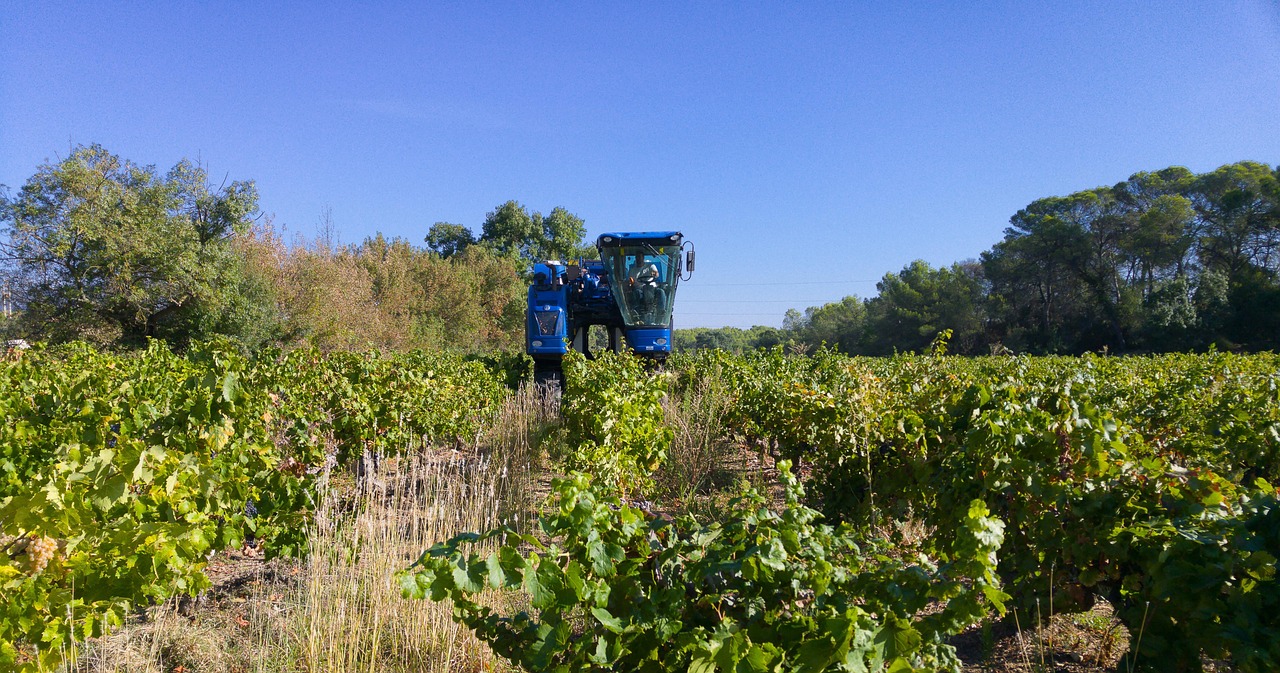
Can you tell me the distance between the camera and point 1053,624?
314 centimetres

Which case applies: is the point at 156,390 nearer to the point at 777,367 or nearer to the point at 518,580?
the point at 518,580

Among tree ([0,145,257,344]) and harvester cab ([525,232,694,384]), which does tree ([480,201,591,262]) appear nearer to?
tree ([0,145,257,344])

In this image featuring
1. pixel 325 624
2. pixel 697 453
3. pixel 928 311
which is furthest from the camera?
pixel 928 311

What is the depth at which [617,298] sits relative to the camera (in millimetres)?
11453

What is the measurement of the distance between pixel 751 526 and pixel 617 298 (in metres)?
9.59

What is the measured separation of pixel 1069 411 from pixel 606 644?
2204mm

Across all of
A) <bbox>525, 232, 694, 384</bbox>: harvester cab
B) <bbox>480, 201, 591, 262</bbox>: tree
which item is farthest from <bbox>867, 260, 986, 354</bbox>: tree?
<bbox>525, 232, 694, 384</bbox>: harvester cab

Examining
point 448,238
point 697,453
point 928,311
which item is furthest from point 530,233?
point 697,453

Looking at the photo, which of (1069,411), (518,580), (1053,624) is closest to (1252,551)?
(1069,411)

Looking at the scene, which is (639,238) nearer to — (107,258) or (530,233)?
(107,258)

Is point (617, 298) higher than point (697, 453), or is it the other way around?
point (617, 298)

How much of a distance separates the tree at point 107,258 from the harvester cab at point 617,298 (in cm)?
1193

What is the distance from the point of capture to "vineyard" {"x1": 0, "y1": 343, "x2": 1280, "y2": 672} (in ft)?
5.36

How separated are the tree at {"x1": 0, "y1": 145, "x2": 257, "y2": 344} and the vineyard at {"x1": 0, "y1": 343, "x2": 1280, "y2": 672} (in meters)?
15.4
